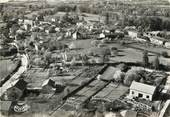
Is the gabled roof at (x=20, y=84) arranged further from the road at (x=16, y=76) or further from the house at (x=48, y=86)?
the house at (x=48, y=86)

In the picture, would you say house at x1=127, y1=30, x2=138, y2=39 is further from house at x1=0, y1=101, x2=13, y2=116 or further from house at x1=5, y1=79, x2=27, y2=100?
house at x1=0, y1=101, x2=13, y2=116

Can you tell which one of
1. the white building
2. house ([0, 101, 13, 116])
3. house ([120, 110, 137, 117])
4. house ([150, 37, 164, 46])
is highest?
the white building

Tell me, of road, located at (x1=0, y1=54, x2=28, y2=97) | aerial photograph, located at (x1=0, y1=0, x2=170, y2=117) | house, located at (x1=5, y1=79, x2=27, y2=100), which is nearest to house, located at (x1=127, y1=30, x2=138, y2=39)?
aerial photograph, located at (x1=0, y1=0, x2=170, y2=117)

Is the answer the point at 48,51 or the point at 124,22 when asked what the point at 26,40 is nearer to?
the point at 48,51

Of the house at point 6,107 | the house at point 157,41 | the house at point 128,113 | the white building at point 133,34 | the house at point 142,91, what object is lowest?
the house at point 128,113

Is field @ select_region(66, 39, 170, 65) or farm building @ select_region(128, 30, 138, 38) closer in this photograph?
field @ select_region(66, 39, 170, 65)

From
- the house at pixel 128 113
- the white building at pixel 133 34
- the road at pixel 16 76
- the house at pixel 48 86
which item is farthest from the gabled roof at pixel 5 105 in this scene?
the white building at pixel 133 34

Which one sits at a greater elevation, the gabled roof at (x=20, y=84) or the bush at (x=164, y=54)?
the bush at (x=164, y=54)
